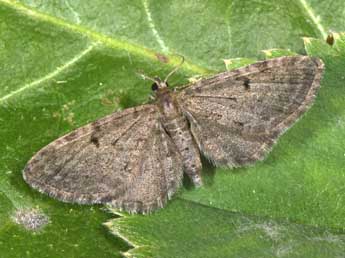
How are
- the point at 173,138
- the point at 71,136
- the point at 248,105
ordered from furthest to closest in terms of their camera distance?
the point at 173,138, the point at 248,105, the point at 71,136

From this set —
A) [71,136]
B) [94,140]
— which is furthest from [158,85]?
[71,136]

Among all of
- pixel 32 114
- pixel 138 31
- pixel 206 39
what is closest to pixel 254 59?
pixel 206 39

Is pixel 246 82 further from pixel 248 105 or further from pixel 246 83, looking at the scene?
pixel 248 105

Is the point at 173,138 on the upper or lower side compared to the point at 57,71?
lower

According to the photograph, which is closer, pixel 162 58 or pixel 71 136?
pixel 71 136

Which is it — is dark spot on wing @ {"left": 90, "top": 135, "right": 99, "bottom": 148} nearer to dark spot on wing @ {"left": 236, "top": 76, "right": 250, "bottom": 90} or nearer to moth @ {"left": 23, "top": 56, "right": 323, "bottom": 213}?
moth @ {"left": 23, "top": 56, "right": 323, "bottom": 213}

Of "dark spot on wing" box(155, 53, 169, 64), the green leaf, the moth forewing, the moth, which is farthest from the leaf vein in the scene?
the moth forewing

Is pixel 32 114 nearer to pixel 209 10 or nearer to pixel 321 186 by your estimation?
pixel 209 10
